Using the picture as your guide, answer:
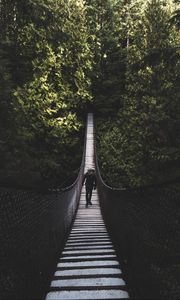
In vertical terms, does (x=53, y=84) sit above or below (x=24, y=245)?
above

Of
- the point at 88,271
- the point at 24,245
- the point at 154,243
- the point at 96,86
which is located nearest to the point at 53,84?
the point at 96,86

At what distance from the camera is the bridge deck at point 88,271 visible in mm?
3977

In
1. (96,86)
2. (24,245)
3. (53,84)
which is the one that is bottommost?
(24,245)

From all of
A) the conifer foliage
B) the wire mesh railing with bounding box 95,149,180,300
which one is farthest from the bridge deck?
the conifer foliage

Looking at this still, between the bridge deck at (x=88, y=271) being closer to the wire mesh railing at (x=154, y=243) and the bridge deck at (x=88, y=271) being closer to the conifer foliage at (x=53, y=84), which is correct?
the wire mesh railing at (x=154, y=243)

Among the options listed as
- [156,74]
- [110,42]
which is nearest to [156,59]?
[156,74]

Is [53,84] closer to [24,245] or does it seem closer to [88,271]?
[88,271]

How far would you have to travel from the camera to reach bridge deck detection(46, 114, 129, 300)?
3.98 meters

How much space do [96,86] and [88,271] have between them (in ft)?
88.2

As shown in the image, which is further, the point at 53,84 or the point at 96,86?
the point at 96,86

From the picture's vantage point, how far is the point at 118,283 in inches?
171

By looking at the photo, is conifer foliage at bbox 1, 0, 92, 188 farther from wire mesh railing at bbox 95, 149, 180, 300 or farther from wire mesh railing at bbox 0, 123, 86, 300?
wire mesh railing at bbox 95, 149, 180, 300

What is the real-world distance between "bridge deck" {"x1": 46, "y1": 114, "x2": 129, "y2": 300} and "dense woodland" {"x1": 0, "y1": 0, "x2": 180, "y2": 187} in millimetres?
10158

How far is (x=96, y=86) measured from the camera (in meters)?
31.0
